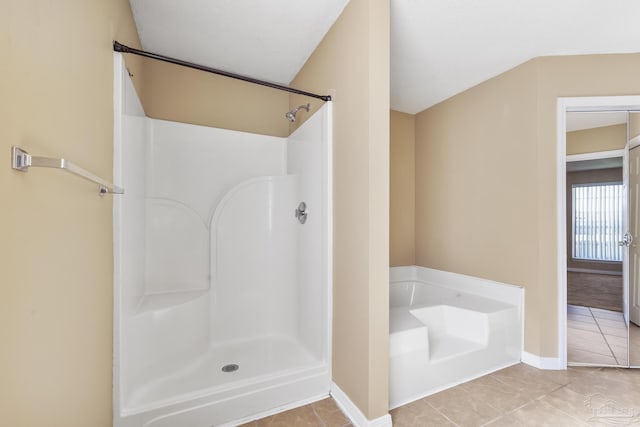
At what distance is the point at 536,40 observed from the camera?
6.39 feet

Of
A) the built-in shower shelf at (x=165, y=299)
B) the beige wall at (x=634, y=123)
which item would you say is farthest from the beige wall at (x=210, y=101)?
the beige wall at (x=634, y=123)

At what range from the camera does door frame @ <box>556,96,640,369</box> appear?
6.75 ft

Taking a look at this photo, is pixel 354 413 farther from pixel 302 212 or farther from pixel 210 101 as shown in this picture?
pixel 210 101

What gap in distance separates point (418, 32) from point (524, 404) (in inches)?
93.4

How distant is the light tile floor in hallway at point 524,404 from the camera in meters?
1.51

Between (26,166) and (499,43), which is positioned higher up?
(499,43)

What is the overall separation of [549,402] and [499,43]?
2317mm

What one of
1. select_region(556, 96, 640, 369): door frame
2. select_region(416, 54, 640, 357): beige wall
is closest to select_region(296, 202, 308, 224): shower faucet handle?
select_region(416, 54, 640, 357): beige wall

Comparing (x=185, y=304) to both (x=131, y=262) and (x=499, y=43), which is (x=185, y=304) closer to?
(x=131, y=262)

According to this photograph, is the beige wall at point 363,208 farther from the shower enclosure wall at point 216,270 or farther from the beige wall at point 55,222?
the beige wall at point 55,222

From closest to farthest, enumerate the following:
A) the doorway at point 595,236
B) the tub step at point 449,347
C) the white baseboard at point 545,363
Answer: the tub step at point 449,347 < the white baseboard at point 545,363 < the doorway at point 595,236

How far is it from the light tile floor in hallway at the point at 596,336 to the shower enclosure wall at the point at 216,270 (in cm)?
200

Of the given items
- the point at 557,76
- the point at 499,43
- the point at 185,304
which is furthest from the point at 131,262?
the point at 557,76

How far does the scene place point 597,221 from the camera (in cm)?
232
